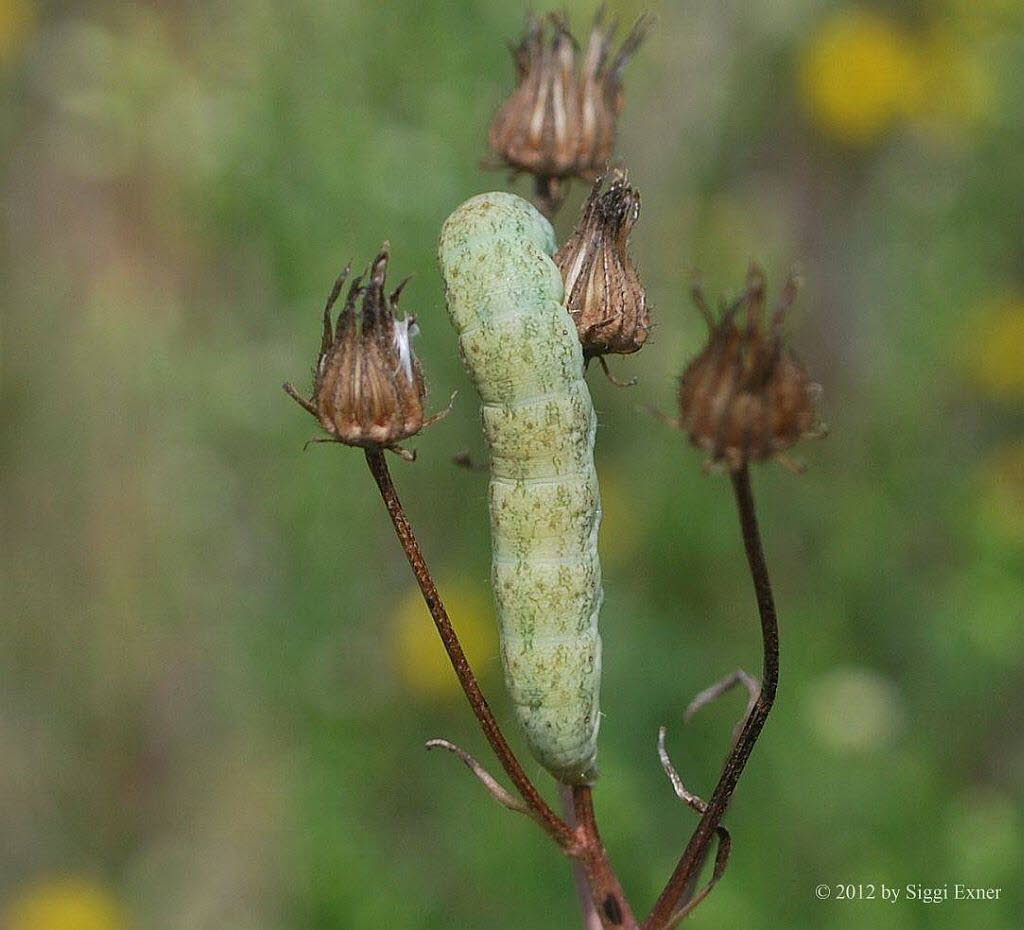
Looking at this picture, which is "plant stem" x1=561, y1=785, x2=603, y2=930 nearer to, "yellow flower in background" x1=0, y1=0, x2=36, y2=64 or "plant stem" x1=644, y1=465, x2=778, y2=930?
"plant stem" x1=644, y1=465, x2=778, y2=930

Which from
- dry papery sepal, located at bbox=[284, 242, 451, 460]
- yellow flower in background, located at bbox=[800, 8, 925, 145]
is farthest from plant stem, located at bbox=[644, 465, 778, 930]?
yellow flower in background, located at bbox=[800, 8, 925, 145]

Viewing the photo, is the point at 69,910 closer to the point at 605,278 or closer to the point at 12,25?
the point at 12,25

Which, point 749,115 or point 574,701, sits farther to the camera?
point 749,115

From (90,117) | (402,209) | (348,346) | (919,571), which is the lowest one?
(919,571)

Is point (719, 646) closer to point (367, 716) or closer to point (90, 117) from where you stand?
point (367, 716)

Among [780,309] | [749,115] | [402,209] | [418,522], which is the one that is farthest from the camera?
[749,115]

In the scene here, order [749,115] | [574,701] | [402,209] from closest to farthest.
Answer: [574,701] → [402,209] → [749,115]

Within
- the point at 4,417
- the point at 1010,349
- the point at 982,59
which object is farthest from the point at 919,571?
the point at 4,417
